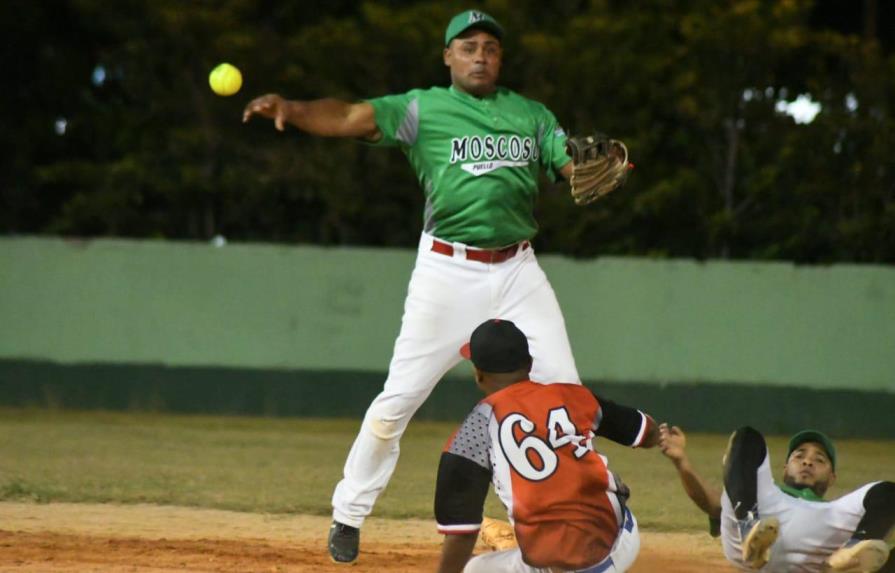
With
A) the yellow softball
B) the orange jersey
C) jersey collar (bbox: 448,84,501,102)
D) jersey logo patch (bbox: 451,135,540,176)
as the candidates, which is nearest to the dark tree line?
the yellow softball

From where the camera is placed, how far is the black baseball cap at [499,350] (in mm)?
4715

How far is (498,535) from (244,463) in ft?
12.9

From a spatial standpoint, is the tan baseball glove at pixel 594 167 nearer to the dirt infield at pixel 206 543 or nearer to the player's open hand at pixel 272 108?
the player's open hand at pixel 272 108

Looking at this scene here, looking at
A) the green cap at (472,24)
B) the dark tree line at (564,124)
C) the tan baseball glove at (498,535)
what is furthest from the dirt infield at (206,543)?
the dark tree line at (564,124)

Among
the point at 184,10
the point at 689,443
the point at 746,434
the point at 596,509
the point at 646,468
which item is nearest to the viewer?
the point at 596,509

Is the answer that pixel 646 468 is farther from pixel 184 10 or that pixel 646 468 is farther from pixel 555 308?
pixel 184 10

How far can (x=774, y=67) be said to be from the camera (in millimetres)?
13484

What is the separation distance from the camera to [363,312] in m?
12.6

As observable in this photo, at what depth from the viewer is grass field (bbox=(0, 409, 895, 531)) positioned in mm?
8188

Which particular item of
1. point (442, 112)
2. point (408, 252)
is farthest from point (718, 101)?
point (442, 112)

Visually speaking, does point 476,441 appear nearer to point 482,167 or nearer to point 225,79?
point 482,167

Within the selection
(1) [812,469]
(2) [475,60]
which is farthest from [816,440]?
(2) [475,60]

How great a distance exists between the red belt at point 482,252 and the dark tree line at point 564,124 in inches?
274

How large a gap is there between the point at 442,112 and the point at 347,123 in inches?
18.3
